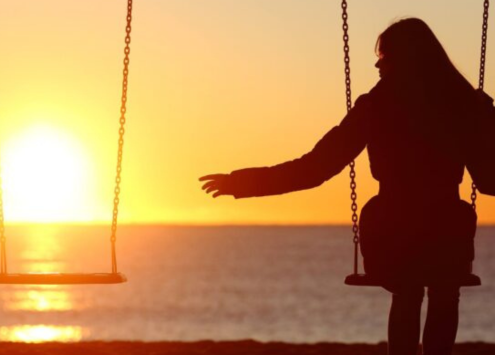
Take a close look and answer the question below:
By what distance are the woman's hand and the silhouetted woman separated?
1.61 feet

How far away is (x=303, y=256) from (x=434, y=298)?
135 metres

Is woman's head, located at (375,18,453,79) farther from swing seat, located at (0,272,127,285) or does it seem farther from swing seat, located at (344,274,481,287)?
swing seat, located at (0,272,127,285)

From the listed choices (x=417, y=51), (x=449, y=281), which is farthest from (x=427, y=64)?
(x=449, y=281)

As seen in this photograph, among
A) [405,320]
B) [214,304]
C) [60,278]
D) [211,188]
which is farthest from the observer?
[214,304]

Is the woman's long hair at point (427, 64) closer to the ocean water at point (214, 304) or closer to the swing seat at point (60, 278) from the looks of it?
the swing seat at point (60, 278)

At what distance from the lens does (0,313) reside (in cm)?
7694

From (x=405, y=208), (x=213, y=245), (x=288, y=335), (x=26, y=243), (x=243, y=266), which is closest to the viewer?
(x=405, y=208)

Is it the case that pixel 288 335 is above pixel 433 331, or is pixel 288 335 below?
below

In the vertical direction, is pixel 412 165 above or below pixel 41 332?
above

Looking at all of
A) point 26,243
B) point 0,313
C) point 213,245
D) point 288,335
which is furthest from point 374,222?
point 26,243

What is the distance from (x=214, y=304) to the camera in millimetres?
79875

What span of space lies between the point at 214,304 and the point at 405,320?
73.1 metres

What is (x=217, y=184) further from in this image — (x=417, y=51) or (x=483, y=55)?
(x=483, y=55)

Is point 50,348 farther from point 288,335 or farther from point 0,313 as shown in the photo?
point 0,313
